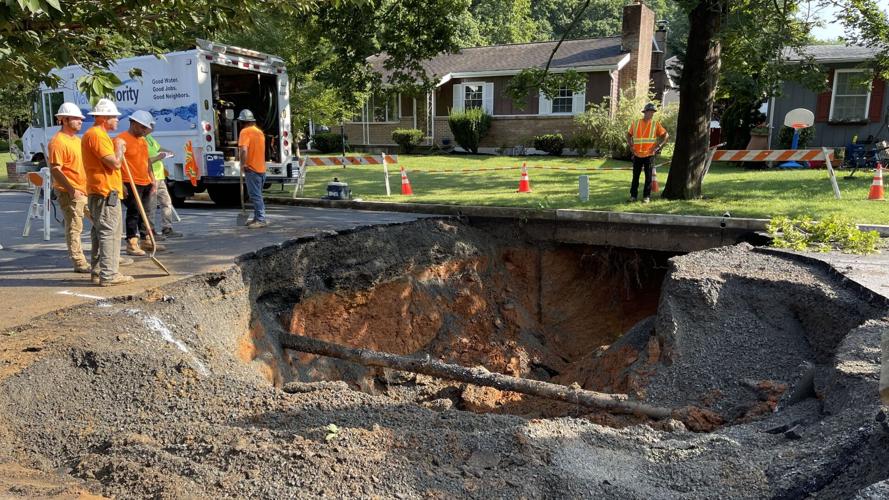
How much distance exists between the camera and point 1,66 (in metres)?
3.81

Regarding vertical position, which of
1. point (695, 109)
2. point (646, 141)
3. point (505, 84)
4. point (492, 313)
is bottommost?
point (492, 313)

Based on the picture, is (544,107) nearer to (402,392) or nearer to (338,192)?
(338,192)

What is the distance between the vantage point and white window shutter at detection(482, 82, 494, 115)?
26.3 meters

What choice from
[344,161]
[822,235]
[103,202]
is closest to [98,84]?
[103,202]

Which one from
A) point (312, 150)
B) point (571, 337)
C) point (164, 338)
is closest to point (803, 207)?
point (571, 337)

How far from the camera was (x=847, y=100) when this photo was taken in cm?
1908

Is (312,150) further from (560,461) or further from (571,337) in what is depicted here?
(560,461)

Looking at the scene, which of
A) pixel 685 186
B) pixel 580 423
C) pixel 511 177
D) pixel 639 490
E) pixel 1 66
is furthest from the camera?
Result: pixel 511 177

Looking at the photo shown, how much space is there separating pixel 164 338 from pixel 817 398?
4977 millimetres

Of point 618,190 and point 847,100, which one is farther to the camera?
point 847,100

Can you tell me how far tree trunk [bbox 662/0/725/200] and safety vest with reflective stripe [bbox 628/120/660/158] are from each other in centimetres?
75

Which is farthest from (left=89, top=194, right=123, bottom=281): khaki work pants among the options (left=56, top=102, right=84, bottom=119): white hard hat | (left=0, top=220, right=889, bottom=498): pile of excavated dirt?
(left=56, top=102, right=84, bottom=119): white hard hat

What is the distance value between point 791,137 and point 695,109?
388 inches

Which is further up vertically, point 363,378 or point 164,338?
point 164,338
